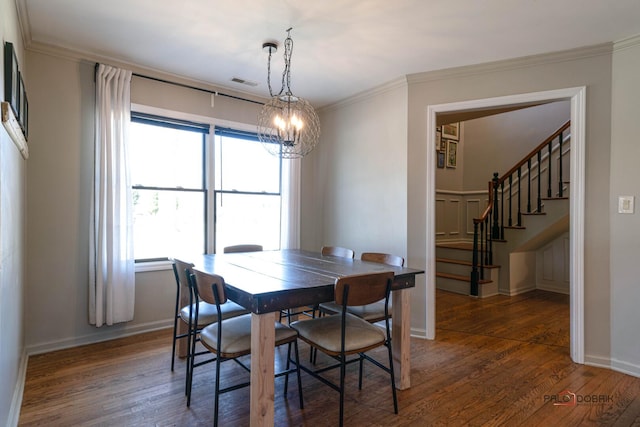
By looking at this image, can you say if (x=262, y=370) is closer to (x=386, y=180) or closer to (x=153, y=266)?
(x=153, y=266)

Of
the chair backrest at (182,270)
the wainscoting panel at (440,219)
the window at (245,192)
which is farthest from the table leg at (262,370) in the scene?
the wainscoting panel at (440,219)

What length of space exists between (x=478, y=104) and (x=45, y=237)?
402 cm

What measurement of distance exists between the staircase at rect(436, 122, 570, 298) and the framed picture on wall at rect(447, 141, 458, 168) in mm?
1193

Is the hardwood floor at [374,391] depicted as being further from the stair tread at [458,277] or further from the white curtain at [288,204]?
the stair tread at [458,277]

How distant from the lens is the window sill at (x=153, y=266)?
3426mm

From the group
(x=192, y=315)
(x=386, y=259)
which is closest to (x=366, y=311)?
(x=386, y=259)

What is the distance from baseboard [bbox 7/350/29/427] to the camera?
191cm

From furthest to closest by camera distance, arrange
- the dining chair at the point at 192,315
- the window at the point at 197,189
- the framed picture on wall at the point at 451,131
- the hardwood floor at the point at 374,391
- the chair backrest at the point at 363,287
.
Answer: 1. the framed picture on wall at the point at 451,131
2. the window at the point at 197,189
3. the dining chair at the point at 192,315
4. the hardwood floor at the point at 374,391
5. the chair backrest at the point at 363,287

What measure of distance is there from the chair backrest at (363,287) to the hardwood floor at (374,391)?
2.38 feet

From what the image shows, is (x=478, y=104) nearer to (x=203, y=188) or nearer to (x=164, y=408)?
(x=203, y=188)

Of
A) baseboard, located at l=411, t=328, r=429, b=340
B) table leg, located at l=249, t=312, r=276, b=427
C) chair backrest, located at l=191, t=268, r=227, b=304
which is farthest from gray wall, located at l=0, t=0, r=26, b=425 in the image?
baseboard, located at l=411, t=328, r=429, b=340

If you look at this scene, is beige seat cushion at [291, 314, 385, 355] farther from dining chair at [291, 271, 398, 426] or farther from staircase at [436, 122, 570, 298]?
staircase at [436, 122, 570, 298]

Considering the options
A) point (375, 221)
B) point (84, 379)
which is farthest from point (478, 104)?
point (84, 379)

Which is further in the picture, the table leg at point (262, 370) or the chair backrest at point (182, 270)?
the chair backrest at point (182, 270)
